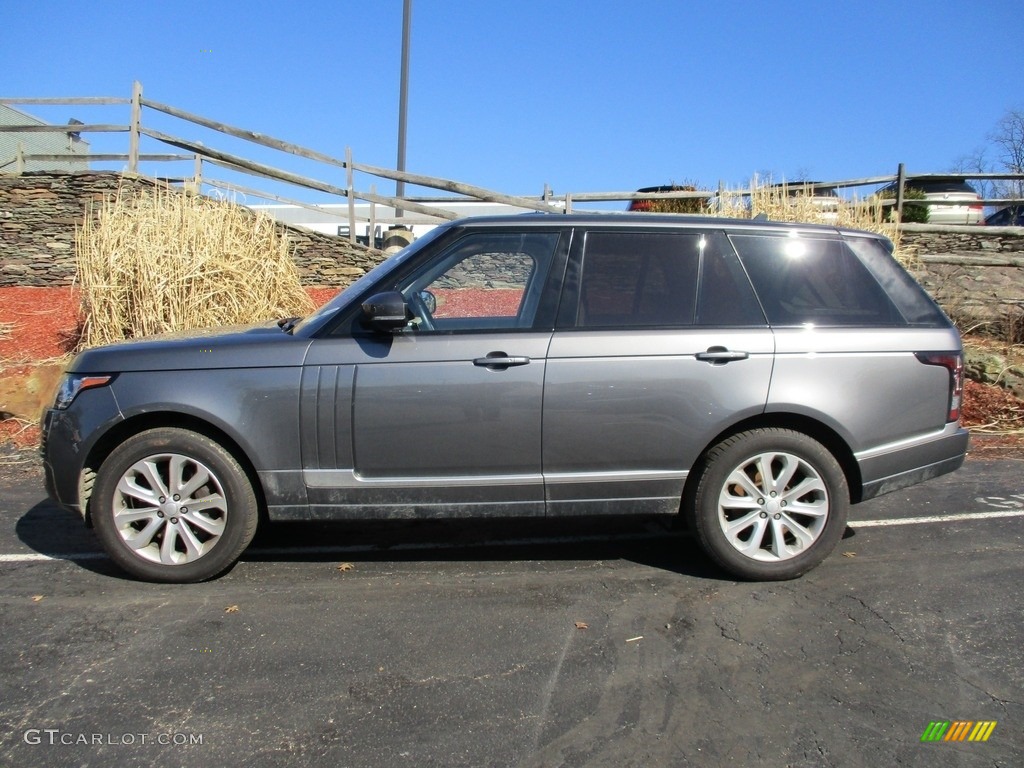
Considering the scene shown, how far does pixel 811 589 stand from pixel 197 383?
3.18 metres

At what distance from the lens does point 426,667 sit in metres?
3.28

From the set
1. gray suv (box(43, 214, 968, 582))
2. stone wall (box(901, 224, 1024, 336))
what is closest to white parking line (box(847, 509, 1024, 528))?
gray suv (box(43, 214, 968, 582))

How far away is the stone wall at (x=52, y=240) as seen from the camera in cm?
1210

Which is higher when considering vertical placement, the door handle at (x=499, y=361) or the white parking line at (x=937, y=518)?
the door handle at (x=499, y=361)

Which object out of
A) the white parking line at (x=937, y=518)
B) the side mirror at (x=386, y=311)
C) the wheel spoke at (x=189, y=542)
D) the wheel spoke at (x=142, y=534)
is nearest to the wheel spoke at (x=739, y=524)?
the white parking line at (x=937, y=518)

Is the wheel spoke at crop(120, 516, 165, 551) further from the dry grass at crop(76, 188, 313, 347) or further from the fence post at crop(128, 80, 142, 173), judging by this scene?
the fence post at crop(128, 80, 142, 173)

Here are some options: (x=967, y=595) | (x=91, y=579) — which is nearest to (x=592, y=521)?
(x=967, y=595)

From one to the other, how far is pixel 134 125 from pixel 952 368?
12467 millimetres

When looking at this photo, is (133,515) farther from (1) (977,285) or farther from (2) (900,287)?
(1) (977,285)

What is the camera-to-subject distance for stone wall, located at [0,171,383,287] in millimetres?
12102

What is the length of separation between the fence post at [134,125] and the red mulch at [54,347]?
2376mm

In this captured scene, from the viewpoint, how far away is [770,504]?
4.11 meters

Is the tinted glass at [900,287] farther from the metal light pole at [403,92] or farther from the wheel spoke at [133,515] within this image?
the metal light pole at [403,92]

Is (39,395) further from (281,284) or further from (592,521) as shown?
(592,521)
